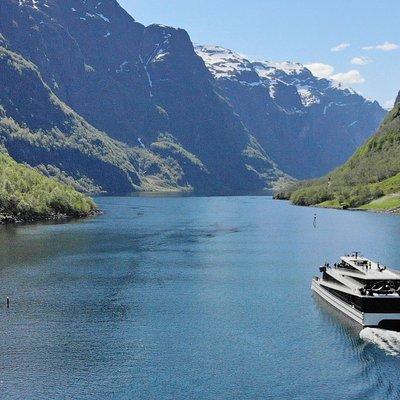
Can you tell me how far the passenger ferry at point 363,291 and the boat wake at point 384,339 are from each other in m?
1.94

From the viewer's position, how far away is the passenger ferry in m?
90.2

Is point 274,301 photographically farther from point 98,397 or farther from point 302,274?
point 98,397

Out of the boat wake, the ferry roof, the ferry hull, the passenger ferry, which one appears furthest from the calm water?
the ferry roof

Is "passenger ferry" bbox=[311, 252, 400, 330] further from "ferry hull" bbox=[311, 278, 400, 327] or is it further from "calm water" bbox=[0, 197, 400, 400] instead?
"calm water" bbox=[0, 197, 400, 400]

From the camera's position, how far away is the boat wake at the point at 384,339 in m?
81.3

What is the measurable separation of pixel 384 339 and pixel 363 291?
11.2 m

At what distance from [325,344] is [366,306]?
1063 centimetres

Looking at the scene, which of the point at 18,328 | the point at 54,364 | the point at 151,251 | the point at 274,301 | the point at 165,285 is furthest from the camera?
the point at 151,251

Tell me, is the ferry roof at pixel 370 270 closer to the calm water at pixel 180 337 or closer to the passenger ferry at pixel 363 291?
the passenger ferry at pixel 363 291

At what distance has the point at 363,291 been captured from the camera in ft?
312

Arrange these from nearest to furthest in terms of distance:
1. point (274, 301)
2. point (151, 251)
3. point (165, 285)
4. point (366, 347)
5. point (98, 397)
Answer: point (98, 397)
point (366, 347)
point (274, 301)
point (165, 285)
point (151, 251)

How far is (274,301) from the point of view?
110062mm

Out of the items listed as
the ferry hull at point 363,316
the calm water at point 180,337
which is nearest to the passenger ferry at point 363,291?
the ferry hull at point 363,316

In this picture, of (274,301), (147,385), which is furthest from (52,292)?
(147,385)
